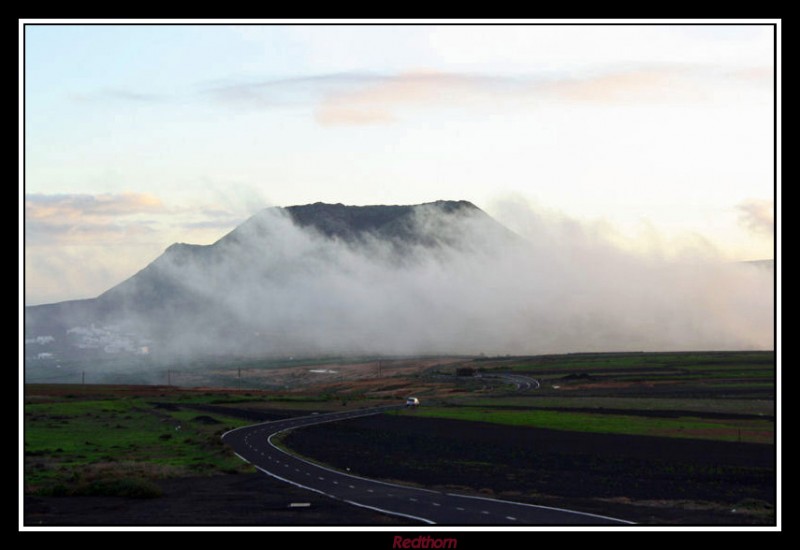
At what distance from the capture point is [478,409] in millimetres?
164625

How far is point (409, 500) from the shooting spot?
216ft

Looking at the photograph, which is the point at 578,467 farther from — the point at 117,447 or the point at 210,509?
the point at 117,447

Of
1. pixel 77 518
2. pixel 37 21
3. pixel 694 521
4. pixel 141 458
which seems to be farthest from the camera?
pixel 141 458

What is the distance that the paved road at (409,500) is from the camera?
57375 mm

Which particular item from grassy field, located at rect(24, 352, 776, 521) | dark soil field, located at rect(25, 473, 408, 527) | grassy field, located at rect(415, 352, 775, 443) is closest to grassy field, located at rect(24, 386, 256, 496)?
grassy field, located at rect(24, 352, 776, 521)

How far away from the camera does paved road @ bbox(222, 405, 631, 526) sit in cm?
5738

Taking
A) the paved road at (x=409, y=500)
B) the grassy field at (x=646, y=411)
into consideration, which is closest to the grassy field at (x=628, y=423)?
the grassy field at (x=646, y=411)

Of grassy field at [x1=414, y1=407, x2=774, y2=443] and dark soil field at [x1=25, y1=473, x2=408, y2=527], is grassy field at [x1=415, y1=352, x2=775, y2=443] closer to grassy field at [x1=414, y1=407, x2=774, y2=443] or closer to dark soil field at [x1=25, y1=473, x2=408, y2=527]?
grassy field at [x1=414, y1=407, x2=774, y2=443]

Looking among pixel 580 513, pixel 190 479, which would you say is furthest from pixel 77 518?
pixel 580 513

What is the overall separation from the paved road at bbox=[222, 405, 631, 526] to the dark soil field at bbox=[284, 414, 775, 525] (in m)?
2.55

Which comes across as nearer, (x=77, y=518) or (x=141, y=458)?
(x=77, y=518)

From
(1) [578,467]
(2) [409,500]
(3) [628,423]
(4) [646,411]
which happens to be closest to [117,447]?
(1) [578,467]

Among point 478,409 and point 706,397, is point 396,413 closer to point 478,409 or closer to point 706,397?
point 478,409

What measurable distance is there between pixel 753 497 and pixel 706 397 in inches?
4363
